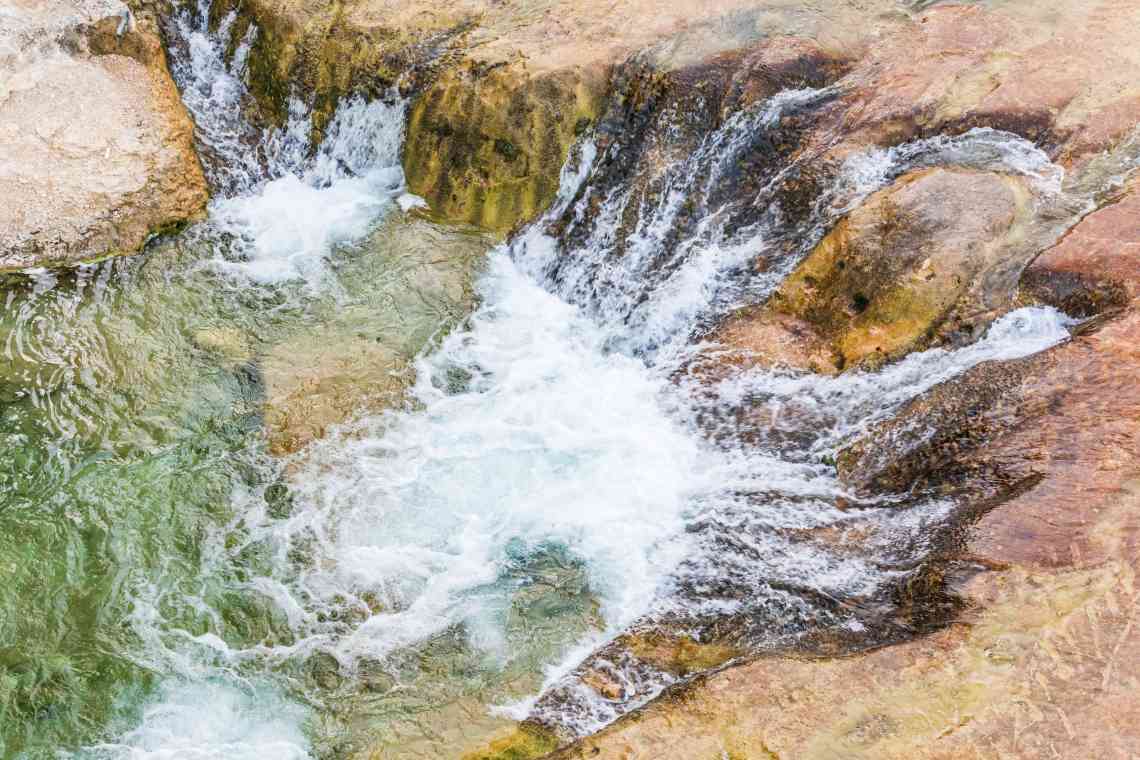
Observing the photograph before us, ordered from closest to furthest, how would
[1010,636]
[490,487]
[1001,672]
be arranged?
1. [1001,672]
2. [1010,636]
3. [490,487]

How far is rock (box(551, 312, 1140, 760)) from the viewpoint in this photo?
454 centimetres

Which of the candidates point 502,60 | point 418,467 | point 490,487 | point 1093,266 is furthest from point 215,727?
point 1093,266

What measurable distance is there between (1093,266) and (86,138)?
32.8 ft

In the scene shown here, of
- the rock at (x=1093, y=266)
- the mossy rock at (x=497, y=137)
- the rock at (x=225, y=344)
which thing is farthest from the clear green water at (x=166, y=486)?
the rock at (x=1093, y=266)

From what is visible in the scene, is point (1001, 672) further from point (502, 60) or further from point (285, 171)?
point (285, 171)

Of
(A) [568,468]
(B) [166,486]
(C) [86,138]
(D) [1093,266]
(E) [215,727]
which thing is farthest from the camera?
(C) [86,138]

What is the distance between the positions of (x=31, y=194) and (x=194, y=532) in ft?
14.6

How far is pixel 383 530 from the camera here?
7121 millimetres

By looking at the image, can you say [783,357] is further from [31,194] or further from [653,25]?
[31,194]

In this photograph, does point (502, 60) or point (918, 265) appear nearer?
point (918, 265)

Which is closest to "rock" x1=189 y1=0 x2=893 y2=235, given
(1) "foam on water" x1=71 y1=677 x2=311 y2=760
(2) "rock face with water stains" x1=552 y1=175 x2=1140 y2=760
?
(2) "rock face with water stains" x1=552 y1=175 x2=1140 y2=760

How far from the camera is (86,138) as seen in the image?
→ 948 centimetres

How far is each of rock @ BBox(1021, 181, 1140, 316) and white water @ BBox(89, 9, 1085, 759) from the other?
0.24 m

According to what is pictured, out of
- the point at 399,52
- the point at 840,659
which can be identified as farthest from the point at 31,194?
the point at 840,659
